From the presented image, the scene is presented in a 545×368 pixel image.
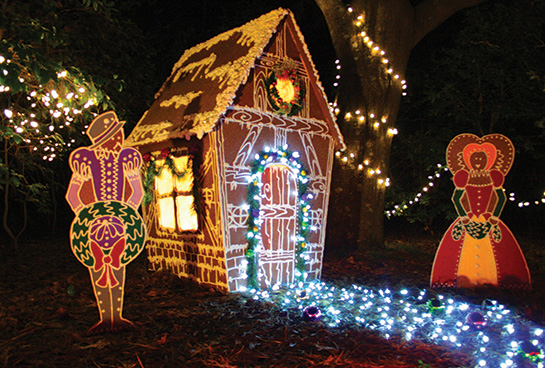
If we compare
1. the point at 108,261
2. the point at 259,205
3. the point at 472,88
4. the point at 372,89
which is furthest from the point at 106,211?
the point at 472,88

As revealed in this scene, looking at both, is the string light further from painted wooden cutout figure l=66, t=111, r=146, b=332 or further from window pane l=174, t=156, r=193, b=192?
painted wooden cutout figure l=66, t=111, r=146, b=332

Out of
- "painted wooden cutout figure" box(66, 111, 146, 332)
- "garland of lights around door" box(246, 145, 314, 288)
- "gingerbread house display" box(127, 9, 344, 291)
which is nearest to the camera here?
"painted wooden cutout figure" box(66, 111, 146, 332)

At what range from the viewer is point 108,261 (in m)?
5.02

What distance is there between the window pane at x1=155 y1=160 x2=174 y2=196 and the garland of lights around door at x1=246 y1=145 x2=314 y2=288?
1.71 meters

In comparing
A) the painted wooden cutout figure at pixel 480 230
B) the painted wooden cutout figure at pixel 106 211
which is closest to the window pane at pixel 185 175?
the painted wooden cutout figure at pixel 106 211

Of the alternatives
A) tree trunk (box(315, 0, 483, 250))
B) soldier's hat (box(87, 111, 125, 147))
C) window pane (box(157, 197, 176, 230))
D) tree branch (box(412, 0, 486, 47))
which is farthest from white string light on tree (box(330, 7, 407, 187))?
soldier's hat (box(87, 111, 125, 147))

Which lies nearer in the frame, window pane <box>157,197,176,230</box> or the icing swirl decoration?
the icing swirl decoration

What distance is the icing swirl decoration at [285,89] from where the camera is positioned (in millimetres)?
7301

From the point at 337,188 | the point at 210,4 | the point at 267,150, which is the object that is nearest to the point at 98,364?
the point at 267,150

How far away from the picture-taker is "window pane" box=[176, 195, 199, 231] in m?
7.30


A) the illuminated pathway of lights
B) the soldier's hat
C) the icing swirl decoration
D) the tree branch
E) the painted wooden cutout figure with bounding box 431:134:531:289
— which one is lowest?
the illuminated pathway of lights

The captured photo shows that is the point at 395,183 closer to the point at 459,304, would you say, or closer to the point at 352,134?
the point at 352,134

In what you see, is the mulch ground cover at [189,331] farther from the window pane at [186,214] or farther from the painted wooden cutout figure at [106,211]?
the window pane at [186,214]

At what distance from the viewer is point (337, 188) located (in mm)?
9930
